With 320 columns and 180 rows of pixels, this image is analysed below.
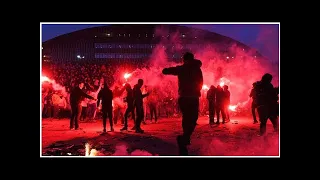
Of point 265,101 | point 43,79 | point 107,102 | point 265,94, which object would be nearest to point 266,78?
point 265,94

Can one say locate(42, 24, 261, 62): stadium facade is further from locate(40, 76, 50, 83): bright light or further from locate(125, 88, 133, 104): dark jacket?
locate(125, 88, 133, 104): dark jacket

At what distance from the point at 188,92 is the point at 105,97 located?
1260 millimetres

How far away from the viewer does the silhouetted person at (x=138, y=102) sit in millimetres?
6053

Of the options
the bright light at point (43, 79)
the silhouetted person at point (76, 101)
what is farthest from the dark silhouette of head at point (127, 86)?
the bright light at point (43, 79)

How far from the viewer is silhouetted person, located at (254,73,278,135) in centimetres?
600

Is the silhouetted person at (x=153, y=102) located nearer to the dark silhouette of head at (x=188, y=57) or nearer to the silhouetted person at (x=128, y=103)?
the silhouetted person at (x=128, y=103)

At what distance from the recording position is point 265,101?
6070mm

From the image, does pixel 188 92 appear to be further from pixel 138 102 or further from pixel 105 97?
pixel 105 97

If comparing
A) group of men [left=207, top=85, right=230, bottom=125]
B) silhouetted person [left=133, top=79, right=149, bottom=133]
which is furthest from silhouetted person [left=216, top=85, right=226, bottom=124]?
silhouetted person [left=133, top=79, right=149, bottom=133]

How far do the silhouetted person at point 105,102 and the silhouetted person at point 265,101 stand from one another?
7.29 feet

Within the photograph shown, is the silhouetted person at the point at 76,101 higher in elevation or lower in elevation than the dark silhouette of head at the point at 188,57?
lower
